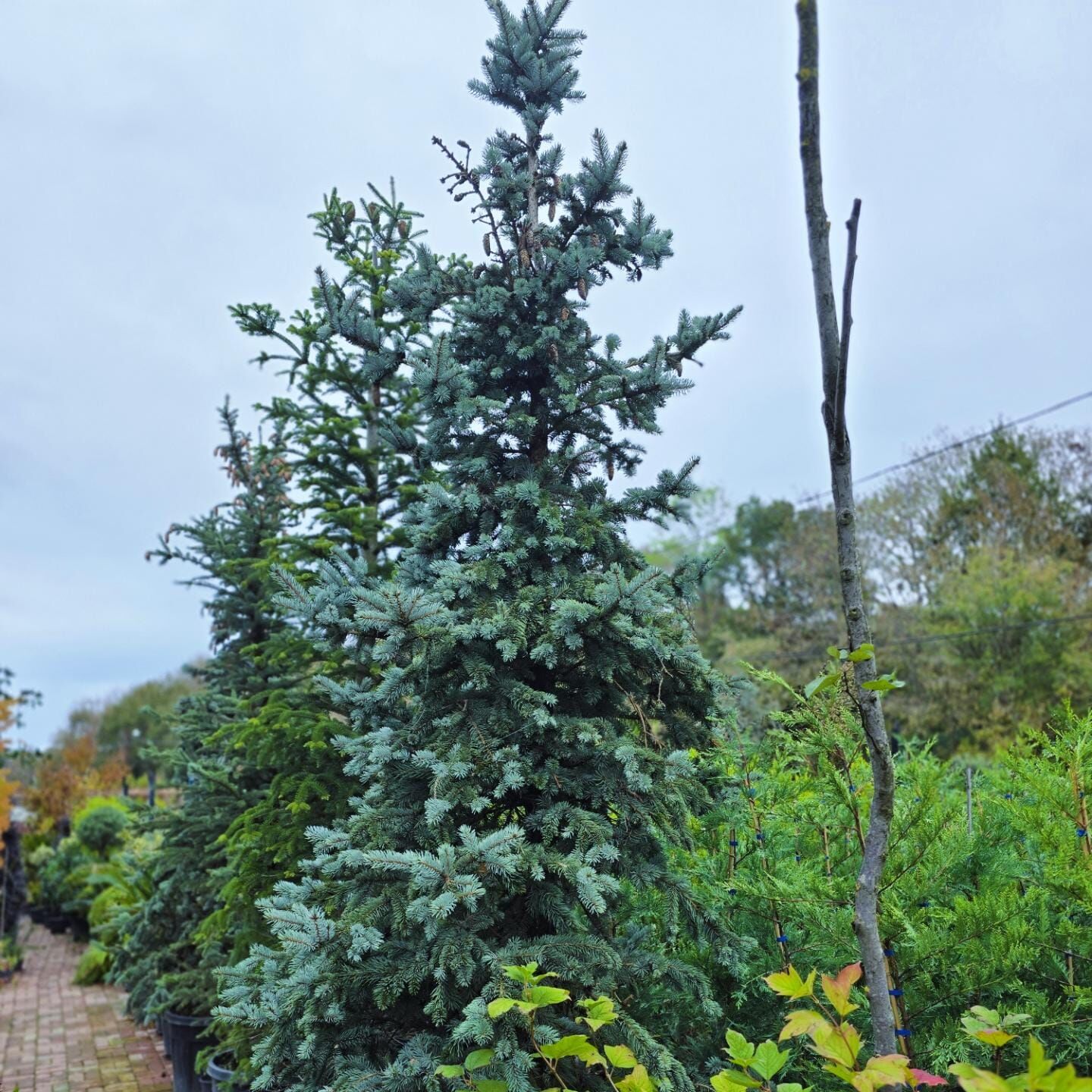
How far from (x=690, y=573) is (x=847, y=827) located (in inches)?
38.1

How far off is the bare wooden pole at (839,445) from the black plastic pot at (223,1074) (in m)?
3.89

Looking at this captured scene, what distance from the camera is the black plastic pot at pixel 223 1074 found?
14.8 ft

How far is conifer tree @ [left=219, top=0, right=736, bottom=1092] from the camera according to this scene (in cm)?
249

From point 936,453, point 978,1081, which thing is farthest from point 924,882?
point 936,453

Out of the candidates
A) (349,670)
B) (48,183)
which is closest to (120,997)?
(349,670)

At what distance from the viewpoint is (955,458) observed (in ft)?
67.9

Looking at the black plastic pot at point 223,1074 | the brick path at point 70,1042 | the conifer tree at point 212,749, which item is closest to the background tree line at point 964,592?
the conifer tree at point 212,749

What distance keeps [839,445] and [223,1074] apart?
497 cm

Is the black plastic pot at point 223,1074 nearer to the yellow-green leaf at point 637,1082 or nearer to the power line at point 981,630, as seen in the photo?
the yellow-green leaf at point 637,1082

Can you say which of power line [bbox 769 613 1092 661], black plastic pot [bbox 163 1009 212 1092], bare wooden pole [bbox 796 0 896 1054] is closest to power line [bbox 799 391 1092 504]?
power line [bbox 769 613 1092 661]

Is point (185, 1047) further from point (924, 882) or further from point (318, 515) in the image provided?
point (924, 882)

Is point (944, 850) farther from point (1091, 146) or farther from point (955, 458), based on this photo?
point (955, 458)

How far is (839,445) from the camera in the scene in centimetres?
162

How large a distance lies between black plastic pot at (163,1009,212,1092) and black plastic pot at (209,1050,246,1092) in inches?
26.7
